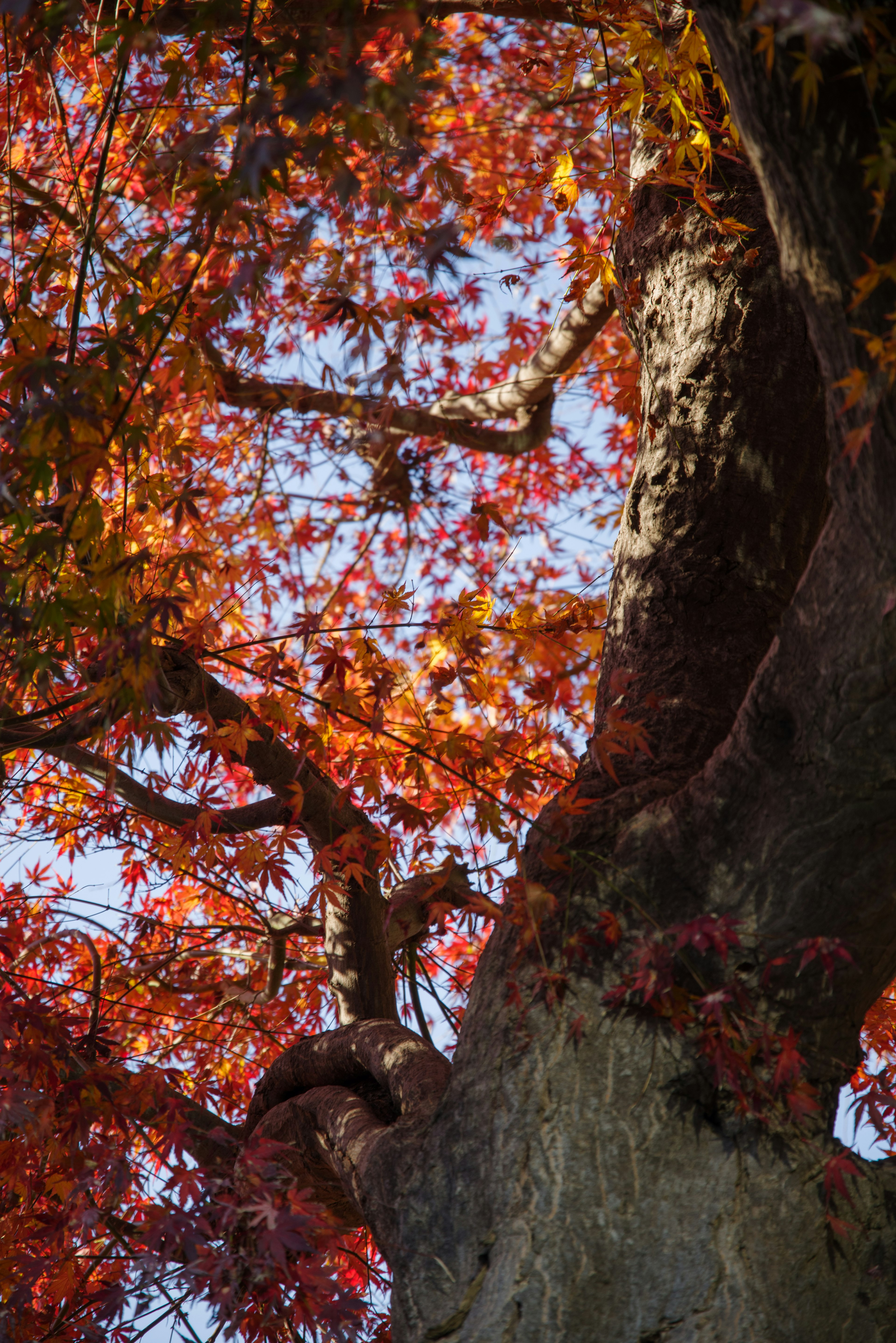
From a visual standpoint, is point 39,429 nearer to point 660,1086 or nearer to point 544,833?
point 544,833

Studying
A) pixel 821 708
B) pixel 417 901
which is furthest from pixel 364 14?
pixel 417 901

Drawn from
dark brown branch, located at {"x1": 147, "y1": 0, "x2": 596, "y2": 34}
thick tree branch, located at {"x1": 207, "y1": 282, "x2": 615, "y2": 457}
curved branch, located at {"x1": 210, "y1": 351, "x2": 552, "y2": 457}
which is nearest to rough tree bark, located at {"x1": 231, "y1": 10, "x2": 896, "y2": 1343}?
dark brown branch, located at {"x1": 147, "y1": 0, "x2": 596, "y2": 34}

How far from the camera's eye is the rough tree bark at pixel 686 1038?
67.7 inches

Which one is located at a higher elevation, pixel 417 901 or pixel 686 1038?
pixel 417 901

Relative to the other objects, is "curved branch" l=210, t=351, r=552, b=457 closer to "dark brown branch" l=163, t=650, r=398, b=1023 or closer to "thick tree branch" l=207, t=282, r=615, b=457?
"thick tree branch" l=207, t=282, r=615, b=457

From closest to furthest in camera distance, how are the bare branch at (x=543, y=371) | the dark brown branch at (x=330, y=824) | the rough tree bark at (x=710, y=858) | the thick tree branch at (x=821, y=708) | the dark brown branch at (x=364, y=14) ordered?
the thick tree branch at (x=821, y=708), the rough tree bark at (x=710, y=858), the dark brown branch at (x=364, y=14), the dark brown branch at (x=330, y=824), the bare branch at (x=543, y=371)

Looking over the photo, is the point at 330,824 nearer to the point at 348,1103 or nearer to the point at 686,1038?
the point at 348,1103

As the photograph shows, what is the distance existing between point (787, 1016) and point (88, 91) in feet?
17.3

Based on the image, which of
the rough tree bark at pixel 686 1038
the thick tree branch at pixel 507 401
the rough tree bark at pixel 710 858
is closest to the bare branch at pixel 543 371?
the thick tree branch at pixel 507 401

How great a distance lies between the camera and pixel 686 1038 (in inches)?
88.7

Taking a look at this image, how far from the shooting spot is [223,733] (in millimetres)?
2926

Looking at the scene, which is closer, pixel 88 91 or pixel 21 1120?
pixel 21 1120

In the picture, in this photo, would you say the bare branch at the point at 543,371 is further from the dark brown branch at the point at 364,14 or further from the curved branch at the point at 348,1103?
the curved branch at the point at 348,1103

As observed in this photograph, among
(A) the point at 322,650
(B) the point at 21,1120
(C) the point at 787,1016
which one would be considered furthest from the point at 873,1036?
(B) the point at 21,1120
